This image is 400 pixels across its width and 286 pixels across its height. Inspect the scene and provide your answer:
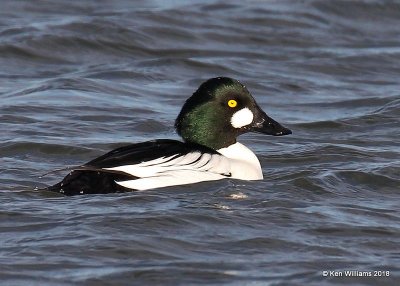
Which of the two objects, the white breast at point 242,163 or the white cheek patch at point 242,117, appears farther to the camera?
the white cheek patch at point 242,117

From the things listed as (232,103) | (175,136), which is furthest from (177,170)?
(175,136)

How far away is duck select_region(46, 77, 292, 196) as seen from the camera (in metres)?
8.94

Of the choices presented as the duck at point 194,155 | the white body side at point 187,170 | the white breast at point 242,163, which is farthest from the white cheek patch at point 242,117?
the white body side at point 187,170

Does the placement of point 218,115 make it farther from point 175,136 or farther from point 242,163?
point 175,136

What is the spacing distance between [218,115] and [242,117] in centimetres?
22

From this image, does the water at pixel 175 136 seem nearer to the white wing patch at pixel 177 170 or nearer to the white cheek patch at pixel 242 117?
the white wing patch at pixel 177 170

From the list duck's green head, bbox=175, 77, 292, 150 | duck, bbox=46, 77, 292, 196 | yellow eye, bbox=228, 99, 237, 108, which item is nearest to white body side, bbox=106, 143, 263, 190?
duck, bbox=46, 77, 292, 196

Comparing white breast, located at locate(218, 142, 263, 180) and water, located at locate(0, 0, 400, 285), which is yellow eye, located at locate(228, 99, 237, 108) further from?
water, located at locate(0, 0, 400, 285)

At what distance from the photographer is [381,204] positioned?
9391 mm

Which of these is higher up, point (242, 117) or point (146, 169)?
point (242, 117)

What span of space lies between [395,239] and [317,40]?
897 cm

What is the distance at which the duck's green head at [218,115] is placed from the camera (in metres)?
9.79

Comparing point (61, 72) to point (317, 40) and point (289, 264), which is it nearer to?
point (317, 40)

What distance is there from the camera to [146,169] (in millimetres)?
9094
